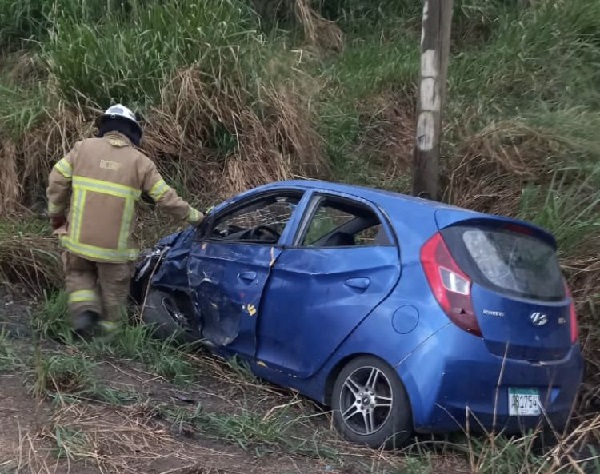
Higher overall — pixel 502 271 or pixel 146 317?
pixel 502 271

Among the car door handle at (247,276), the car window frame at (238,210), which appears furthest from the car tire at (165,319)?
the car door handle at (247,276)

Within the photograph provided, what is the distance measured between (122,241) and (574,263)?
10.4 feet

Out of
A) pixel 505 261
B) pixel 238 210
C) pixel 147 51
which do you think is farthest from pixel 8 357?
pixel 147 51

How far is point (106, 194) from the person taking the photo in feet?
19.1

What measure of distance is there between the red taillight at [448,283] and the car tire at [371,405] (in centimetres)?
44

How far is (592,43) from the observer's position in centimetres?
950

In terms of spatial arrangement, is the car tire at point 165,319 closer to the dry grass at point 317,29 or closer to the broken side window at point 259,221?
the broken side window at point 259,221

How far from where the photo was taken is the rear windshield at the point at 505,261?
14.5ft

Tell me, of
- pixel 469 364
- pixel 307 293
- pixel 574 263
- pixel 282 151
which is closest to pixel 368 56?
pixel 282 151

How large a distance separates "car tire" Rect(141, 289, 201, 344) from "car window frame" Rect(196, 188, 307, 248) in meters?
0.53

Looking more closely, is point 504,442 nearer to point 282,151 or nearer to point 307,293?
point 307,293

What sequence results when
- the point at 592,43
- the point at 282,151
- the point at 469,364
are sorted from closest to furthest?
the point at 469,364 < the point at 282,151 < the point at 592,43

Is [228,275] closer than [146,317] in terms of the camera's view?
Yes

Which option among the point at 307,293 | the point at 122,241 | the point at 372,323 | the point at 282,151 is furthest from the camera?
the point at 282,151
